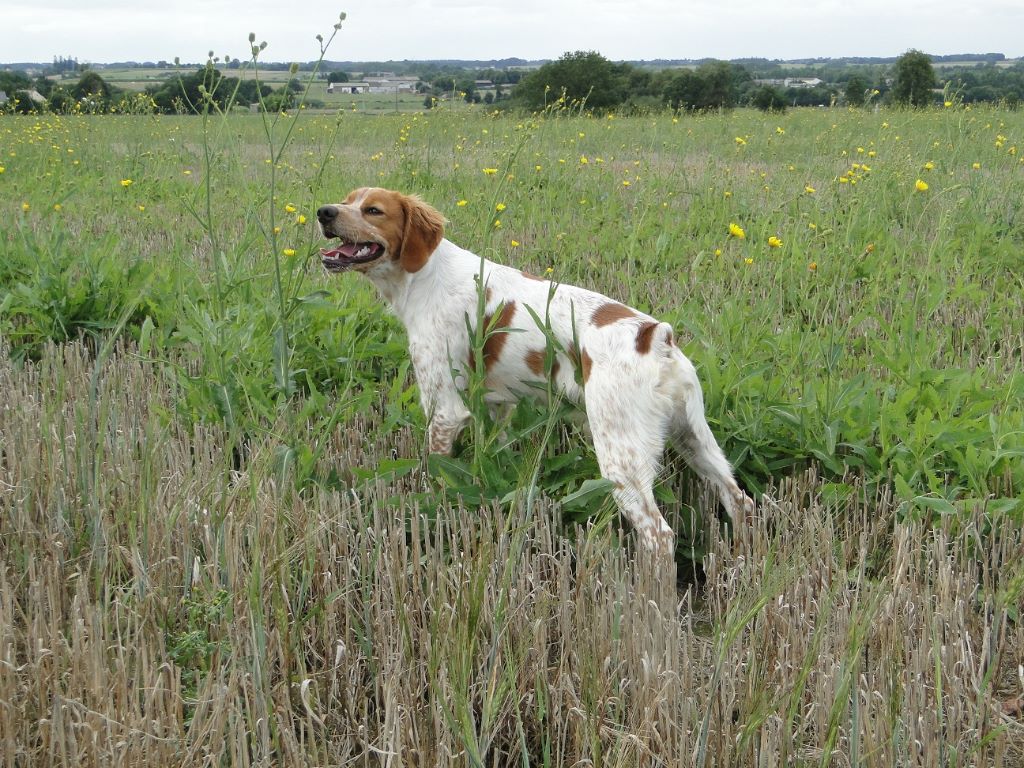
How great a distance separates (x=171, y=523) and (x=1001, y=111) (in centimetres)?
1578

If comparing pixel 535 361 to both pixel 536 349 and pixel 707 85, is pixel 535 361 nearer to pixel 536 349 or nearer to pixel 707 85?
pixel 536 349

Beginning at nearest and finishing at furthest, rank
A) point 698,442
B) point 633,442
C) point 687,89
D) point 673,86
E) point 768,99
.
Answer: point 633,442 → point 698,442 → point 768,99 → point 687,89 → point 673,86

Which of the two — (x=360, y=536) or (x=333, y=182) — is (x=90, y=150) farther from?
(x=360, y=536)

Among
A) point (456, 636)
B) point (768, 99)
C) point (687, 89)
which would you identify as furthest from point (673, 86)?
→ point (456, 636)

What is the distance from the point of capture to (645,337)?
3076 millimetres

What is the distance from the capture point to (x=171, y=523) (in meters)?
2.61

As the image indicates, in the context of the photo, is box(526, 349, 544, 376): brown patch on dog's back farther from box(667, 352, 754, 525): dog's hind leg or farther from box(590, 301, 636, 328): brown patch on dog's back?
box(667, 352, 754, 525): dog's hind leg

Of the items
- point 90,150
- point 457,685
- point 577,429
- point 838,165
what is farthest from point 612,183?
point 457,685

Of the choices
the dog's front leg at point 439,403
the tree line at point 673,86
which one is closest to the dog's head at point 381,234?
the dog's front leg at point 439,403

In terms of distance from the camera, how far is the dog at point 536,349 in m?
2.99

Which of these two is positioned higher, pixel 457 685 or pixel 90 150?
pixel 90 150

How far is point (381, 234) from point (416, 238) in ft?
0.45

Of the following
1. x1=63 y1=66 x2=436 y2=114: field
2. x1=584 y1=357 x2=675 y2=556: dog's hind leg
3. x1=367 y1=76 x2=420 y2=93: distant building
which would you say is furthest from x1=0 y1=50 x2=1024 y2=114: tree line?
x1=584 y1=357 x2=675 y2=556: dog's hind leg

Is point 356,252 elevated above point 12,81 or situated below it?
below
